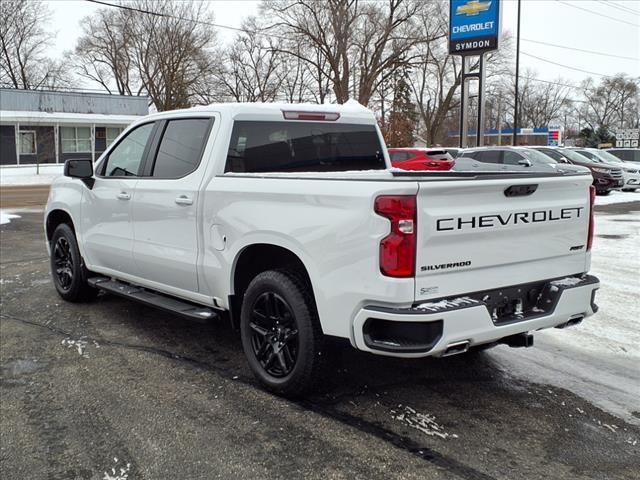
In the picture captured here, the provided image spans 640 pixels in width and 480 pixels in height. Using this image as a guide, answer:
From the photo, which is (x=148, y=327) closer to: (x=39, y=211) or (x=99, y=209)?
(x=99, y=209)

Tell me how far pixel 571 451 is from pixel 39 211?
15801mm

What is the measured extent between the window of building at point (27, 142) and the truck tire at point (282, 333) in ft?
132

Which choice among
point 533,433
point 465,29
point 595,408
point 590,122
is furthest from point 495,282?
point 590,122

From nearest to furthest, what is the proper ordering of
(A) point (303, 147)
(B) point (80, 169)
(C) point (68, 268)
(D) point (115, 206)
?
1. (A) point (303, 147)
2. (D) point (115, 206)
3. (B) point (80, 169)
4. (C) point (68, 268)

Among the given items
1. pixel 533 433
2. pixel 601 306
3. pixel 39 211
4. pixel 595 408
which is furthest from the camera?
pixel 39 211

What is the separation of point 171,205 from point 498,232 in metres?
2.51

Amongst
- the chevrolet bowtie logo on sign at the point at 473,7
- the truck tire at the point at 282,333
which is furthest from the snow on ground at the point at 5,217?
the chevrolet bowtie logo on sign at the point at 473,7

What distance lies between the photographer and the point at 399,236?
3.25 metres

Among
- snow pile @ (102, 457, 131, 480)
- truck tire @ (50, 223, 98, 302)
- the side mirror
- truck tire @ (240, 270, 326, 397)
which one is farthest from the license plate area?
truck tire @ (50, 223, 98, 302)

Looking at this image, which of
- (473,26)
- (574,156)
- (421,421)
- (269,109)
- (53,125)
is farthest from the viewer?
(53,125)

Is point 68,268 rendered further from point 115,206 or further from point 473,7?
point 473,7

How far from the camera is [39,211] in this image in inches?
646

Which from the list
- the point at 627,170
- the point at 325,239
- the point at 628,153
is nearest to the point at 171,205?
the point at 325,239

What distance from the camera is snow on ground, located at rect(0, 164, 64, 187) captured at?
1182 inches
